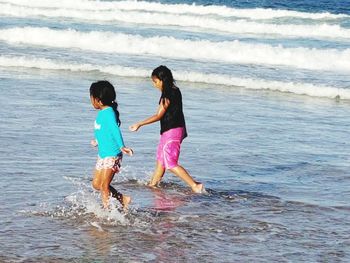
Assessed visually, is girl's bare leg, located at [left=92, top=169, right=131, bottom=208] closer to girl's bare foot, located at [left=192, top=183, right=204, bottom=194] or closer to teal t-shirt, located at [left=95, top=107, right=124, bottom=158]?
teal t-shirt, located at [left=95, top=107, right=124, bottom=158]

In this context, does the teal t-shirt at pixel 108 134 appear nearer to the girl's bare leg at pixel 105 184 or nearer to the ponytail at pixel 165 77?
the girl's bare leg at pixel 105 184

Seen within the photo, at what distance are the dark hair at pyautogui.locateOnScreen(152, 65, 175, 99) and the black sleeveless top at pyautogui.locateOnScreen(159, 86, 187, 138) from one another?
39mm

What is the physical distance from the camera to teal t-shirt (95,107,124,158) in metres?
6.70

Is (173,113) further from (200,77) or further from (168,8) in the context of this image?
(168,8)

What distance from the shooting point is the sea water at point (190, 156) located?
6160 mm

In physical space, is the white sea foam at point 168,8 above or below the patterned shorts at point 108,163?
above

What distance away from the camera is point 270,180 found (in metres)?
8.66

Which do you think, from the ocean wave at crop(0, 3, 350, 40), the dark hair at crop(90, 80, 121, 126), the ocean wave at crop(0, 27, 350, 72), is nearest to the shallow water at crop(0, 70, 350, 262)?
the dark hair at crop(90, 80, 121, 126)

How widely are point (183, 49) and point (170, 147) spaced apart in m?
14.9

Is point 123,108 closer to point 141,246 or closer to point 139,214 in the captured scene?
point 139,214

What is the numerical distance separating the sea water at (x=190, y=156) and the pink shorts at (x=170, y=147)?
0.30m

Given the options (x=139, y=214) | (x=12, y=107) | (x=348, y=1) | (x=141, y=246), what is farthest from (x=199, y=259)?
(x=348, y=1)

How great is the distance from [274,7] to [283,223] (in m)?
40.7

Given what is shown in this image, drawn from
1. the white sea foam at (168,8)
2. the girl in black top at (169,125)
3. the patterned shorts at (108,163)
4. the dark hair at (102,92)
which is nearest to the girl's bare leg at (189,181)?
the girl in black top at (169,125)
